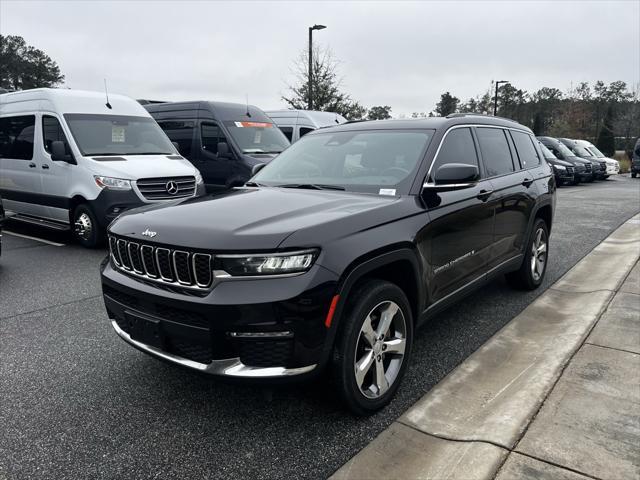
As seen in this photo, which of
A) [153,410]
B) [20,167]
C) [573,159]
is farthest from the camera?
[573,159]

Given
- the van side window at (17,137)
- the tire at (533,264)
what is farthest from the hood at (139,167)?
the tire at (533,264)

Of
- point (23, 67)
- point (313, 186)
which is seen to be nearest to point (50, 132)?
point (313, 186)

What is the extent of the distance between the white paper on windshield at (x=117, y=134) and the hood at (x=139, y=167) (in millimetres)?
472

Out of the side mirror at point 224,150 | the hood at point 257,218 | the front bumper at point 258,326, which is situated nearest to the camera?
the front bumper at point 258,326

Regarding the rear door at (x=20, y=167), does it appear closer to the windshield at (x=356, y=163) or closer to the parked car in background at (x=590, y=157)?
the windshield at (x=356, y=163)

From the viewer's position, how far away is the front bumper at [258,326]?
247 centimetres

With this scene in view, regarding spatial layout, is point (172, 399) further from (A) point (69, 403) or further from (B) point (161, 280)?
(B) point (161, 280)

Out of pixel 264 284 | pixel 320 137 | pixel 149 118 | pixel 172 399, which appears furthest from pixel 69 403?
pixel 149 118

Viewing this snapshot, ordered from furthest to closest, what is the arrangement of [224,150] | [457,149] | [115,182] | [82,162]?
[224,150], [82,162], [115,182], [457,149]

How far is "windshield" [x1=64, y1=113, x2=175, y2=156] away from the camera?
7.88 metres

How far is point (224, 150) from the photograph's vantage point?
10.1m

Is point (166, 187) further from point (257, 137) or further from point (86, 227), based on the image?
point (257, 137)

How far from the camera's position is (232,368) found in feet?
8.30

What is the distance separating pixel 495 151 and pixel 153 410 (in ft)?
11.7
